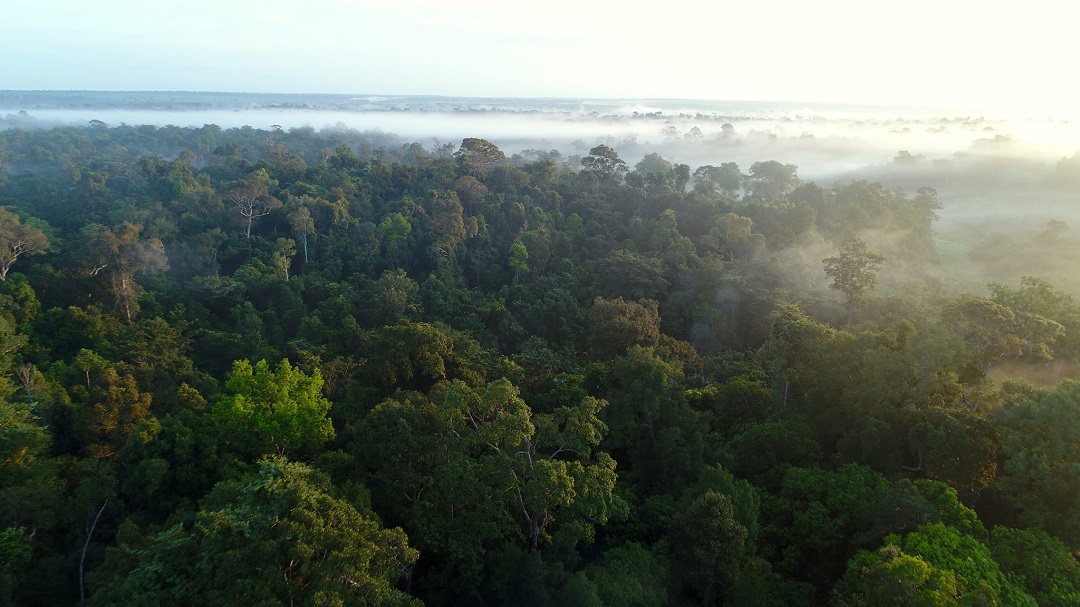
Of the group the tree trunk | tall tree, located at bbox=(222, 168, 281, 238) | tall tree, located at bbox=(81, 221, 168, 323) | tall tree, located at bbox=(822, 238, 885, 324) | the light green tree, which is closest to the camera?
the tree trunk

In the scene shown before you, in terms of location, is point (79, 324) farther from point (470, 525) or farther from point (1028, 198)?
point (1028, 198)

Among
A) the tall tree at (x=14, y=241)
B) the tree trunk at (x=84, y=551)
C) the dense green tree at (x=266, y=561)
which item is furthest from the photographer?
the tall tree at (x=14, y=241)

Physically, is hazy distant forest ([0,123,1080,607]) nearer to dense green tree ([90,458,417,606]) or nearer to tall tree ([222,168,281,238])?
dense green tree ([90,458,417,606])

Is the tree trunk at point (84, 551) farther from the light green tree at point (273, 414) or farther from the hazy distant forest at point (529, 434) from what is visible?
the light green tree at point (273, 414)

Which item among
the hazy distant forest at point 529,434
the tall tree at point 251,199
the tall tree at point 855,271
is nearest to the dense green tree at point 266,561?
the hazy distant forest at point 529,434

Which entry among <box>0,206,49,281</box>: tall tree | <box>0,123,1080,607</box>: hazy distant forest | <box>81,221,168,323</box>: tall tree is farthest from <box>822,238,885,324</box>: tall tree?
<box>0,206,49,281</box>: tall tree

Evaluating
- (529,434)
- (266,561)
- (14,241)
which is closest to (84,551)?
(266,561)

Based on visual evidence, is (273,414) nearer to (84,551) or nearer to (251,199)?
(84,551)

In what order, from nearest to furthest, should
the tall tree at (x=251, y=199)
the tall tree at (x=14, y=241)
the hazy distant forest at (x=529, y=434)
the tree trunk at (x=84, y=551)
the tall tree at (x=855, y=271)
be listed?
the hazy distant forest at (x=529, y=434), the tree trunk at (x=84, y=551), the tall tree at (x=855, y=271), the tall tree at (x=14, y=241), the tall tree at (x=251, y=199)

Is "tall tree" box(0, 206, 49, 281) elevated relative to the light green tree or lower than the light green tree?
elevated

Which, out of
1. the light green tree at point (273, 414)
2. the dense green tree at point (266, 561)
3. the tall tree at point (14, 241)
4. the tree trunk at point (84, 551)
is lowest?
the tree trunk at point (84, 551)
